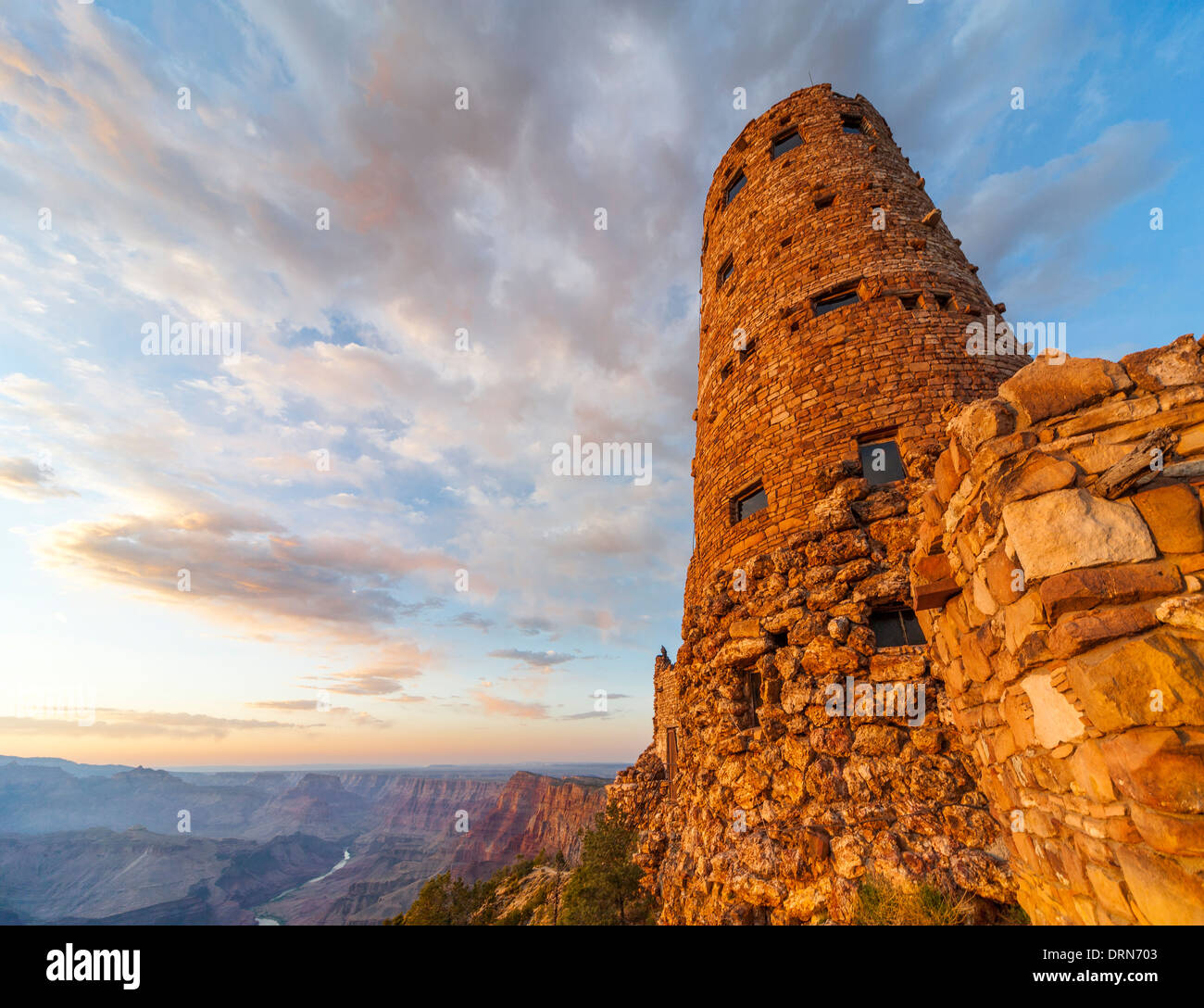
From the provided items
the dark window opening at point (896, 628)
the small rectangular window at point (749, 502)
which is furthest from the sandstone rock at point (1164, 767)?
the small rectangular window at point (749, 502)

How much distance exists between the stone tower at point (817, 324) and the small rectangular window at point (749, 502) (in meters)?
0.03

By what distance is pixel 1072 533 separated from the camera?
124 inches

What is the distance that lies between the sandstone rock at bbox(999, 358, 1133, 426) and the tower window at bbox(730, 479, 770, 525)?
5.38 meters

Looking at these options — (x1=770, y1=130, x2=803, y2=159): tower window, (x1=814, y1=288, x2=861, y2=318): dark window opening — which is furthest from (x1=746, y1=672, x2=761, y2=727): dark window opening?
(x1=770, y1=130, x2=803, y2=159): tower window

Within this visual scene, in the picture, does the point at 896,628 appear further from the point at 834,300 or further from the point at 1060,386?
the point at 834,300

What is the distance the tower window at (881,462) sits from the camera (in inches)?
320

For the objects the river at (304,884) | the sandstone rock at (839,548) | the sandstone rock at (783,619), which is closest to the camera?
the sandstone rock at (839,548)

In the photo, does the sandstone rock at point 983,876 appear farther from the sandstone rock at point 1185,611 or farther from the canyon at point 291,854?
the canyon at point 291,854

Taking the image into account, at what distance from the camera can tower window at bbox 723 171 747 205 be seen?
14.0 m

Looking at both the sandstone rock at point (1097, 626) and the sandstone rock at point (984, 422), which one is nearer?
the sandstone rock at point (1097, 626)

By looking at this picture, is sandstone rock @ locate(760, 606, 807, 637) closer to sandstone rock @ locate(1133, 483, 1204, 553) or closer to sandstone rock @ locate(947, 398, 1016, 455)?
sandstone rock @ locate(947, 398, 1016, 455)

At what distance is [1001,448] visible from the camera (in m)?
3.69

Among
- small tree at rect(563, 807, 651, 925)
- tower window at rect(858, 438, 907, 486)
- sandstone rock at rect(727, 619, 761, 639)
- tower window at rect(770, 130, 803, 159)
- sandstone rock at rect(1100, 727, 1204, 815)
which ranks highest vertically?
tower window at rect(770, 130, 803, 159)

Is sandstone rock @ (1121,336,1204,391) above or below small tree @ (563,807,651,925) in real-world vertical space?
above
